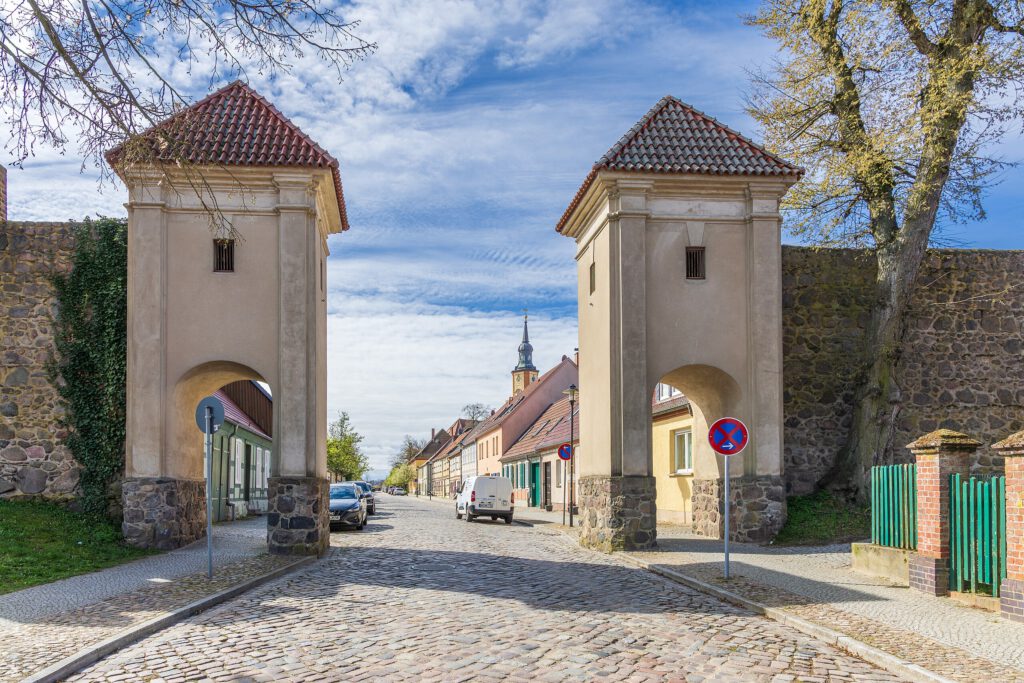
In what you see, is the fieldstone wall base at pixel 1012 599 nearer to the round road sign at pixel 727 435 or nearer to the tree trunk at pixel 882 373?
the round road sign at pixel 727 435

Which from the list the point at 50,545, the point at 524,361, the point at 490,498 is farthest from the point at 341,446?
the point at 50,545

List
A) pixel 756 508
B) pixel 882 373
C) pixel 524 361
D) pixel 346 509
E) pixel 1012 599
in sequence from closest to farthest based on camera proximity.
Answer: pixel 1012 599 < pixel 756 508 < pixel 882 373 < pixel 346 509 < pixel 524 361

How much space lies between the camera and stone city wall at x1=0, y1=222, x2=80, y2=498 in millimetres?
18922

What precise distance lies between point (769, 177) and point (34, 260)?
15.2m

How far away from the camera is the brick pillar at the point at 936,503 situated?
11828 millimetres

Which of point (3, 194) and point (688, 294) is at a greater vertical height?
point (3, 194)

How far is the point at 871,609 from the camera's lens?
10805 millimetres

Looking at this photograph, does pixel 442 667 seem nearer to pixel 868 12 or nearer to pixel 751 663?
pixel 751 663

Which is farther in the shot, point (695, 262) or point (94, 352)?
point (695, 262)

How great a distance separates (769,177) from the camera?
19734mm

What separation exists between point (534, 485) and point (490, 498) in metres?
14.7

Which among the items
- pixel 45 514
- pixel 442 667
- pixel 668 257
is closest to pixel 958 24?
pixel 668 257

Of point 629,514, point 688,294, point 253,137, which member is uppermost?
point 253,137

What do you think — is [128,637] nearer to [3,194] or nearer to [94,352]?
[94,352]
